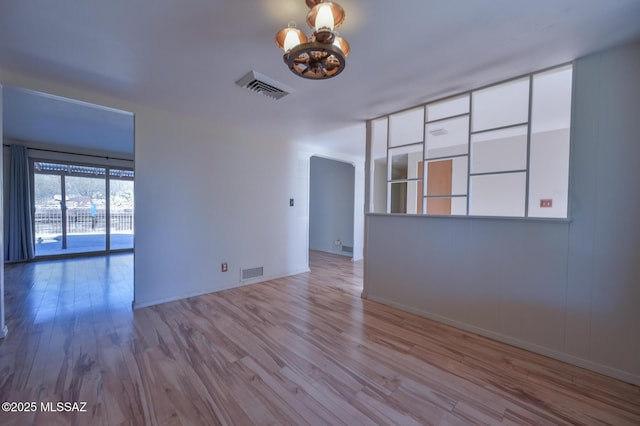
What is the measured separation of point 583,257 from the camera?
1.89 meters

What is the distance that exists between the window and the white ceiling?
17.3 inches

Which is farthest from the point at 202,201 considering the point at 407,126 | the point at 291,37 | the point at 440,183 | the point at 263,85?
the point at 440,183

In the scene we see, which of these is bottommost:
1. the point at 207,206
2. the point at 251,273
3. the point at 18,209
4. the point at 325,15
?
the point at 251,273

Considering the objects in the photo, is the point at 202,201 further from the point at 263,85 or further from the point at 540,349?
the point at 540,349

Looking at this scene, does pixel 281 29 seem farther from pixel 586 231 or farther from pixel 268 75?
pixel 586 231

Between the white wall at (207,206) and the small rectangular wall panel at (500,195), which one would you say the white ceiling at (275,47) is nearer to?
the white wall at (207,206)

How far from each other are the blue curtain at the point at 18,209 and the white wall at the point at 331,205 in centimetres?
594

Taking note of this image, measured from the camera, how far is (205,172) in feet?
11.2

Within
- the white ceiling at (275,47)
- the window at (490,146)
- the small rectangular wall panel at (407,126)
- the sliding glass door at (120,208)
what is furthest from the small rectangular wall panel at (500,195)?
the sliding glass door at (120,208)

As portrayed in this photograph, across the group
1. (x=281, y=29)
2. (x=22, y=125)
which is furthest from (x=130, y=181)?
(x=281, y=29)

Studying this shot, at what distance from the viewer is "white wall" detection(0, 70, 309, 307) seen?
293 cm

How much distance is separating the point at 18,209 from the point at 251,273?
496 centimetres

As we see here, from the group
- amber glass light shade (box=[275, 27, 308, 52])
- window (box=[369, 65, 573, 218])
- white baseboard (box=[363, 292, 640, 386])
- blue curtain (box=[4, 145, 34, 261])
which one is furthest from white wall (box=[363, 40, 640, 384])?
blue curtain (box=[4, 145, 34, 261])

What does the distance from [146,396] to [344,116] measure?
10.4ft
